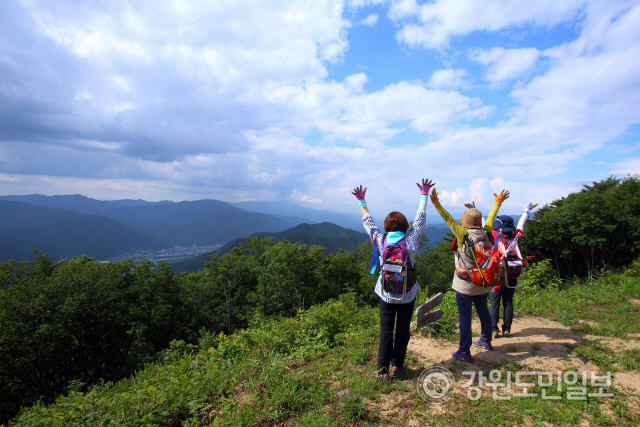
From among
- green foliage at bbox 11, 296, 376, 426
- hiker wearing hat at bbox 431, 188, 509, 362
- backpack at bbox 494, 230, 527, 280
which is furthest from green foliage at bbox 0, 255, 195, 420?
backpack at bbox 494, 230, 527, 280

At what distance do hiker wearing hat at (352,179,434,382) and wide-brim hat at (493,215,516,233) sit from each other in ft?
6.32

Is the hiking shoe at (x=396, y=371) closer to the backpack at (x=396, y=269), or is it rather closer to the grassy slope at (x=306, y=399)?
the grassy slope at (x=306, y=399)

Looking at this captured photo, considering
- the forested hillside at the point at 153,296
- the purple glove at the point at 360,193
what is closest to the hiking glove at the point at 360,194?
the purple glove at the point at 360,193

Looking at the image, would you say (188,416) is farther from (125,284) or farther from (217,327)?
(217,327)

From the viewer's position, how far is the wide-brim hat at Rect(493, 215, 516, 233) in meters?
4.46

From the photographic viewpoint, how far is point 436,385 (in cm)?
337

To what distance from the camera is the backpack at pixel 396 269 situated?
307cm

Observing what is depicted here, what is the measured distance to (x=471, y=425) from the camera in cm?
269

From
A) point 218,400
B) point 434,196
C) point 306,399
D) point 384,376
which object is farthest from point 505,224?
point 218,400

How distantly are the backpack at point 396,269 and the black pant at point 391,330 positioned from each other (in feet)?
0.77

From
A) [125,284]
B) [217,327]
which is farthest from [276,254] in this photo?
[125,284]

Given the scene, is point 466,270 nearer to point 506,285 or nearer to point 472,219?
point 472,219

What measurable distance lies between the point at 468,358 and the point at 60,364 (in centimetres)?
2798

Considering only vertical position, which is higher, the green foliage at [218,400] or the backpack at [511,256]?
the backpack at [511,256]
